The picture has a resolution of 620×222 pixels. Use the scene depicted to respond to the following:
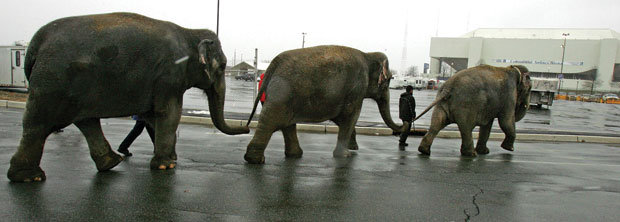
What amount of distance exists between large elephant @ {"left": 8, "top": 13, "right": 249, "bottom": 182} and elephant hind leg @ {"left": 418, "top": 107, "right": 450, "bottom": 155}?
442cm

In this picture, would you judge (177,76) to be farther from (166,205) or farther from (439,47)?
(439,47)

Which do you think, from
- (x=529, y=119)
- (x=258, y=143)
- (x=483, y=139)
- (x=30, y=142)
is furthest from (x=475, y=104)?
(x=529, y=119)

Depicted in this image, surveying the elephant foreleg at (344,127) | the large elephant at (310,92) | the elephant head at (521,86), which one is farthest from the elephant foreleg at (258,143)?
the elephant head at (521,86)

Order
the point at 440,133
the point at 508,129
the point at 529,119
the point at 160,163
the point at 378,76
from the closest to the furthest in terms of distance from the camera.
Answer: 1. the point at 160,163
2. the point at 378,76
3. the point at 508,129
4. the point at 440,133
5. the point at 529,119

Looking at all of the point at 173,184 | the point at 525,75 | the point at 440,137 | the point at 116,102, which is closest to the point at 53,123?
the point at 116,102

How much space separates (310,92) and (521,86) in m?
5.32

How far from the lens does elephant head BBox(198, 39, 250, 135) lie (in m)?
6.37

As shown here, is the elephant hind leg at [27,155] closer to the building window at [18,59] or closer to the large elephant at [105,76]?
the large elephant at [105,76]

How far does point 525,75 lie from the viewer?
33.0 feet

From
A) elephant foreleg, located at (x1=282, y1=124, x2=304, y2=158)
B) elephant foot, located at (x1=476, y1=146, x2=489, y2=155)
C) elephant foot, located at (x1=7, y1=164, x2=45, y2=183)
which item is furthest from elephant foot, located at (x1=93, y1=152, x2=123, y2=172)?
elephant foot, located at (x1=476, y1=146, x2=489, y2=155)

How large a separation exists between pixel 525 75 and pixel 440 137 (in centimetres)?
311

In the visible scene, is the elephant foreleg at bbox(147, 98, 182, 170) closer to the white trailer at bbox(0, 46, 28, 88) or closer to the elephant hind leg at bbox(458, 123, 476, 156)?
the elephant hind leg at bbox(458, 123, 476, 156)

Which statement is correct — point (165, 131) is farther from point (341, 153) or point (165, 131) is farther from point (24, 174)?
point (341, 153)

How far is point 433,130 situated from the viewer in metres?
8.98
